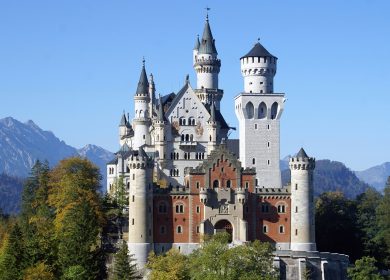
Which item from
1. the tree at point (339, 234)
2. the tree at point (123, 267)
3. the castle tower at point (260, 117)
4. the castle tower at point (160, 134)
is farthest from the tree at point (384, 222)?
the tree at point (123, 267)

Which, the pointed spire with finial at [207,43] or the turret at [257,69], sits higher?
the pointed spire with finial at [207,43]

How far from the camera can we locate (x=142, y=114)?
121500mm

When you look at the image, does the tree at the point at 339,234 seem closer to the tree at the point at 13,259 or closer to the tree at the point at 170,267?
the tree at the point at 170,267

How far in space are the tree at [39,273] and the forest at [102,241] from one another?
87mm

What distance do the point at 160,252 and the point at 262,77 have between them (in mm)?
26280

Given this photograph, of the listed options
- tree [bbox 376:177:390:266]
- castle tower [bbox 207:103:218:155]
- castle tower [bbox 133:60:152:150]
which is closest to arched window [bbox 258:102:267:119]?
castle tower [bbox 207:103:218:155]

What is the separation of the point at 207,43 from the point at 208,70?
3.62 metres

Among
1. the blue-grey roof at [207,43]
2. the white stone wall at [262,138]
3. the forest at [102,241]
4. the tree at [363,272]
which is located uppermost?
the blue-grey roof at [207,43]

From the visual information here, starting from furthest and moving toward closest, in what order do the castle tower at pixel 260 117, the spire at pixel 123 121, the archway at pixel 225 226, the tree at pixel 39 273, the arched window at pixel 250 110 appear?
the spire at pixel 123 121
the arched window at pixel 250 110
the castle tower at pixel 260 117
the archway at pixel 225 226
the tree at pixel 39 273

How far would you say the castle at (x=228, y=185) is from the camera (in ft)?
294

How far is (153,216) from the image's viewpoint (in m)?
90.9

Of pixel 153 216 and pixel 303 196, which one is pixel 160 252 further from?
pixel 303 196

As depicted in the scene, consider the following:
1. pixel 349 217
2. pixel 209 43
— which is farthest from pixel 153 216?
pixel 209 43

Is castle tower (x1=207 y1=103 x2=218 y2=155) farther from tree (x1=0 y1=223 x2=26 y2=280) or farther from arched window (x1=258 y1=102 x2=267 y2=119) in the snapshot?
tree (x1=0 y1=223 x2=26 y2=280)
